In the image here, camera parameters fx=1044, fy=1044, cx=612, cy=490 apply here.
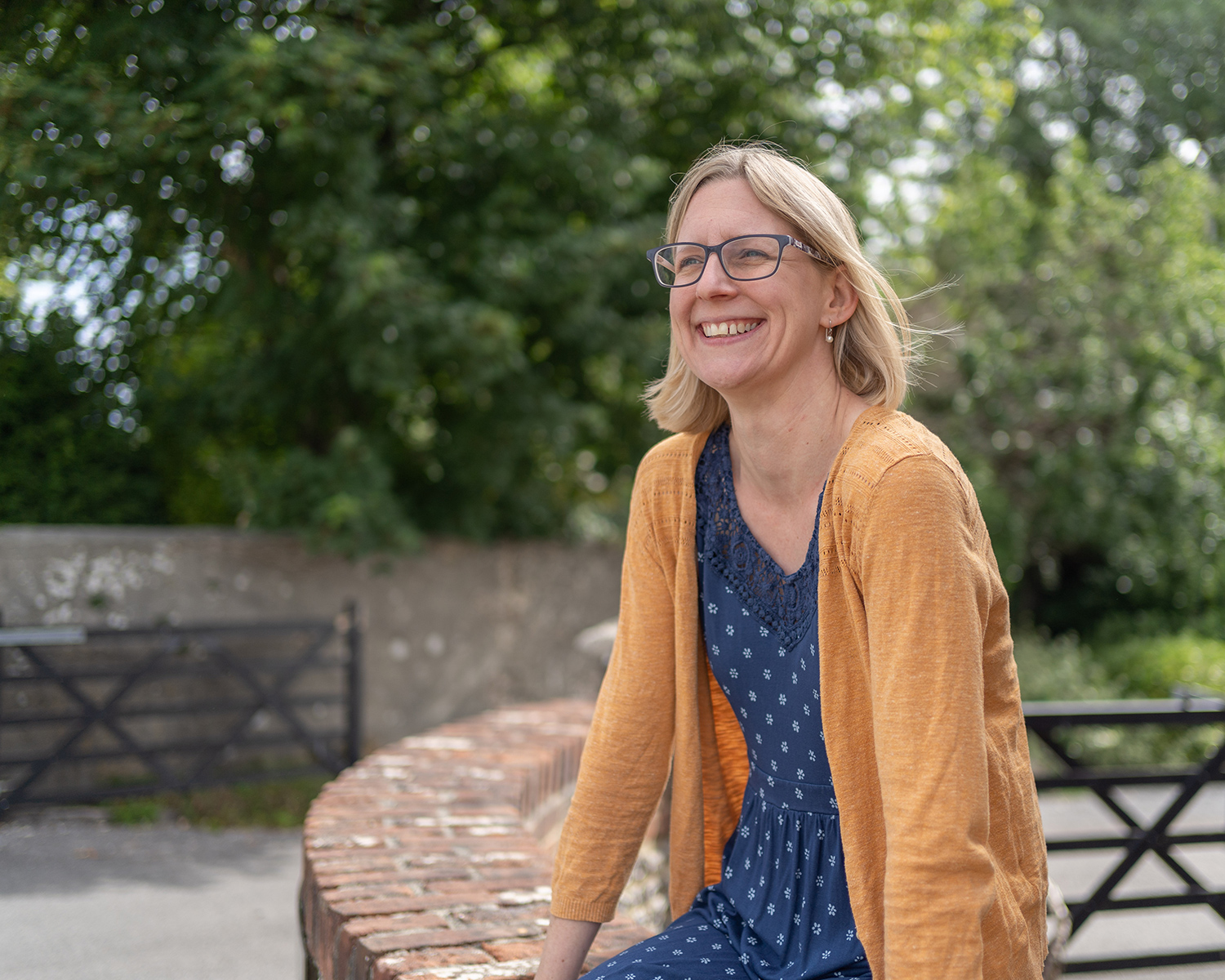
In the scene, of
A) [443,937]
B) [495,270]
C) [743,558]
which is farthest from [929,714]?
[495,270]

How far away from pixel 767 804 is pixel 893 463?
26.1 inches

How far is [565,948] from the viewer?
1793mm

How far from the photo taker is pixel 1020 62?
496 inches

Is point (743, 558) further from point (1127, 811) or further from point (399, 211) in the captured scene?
point (399, 211)

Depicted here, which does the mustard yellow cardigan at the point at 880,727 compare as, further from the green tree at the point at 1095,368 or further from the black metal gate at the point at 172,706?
the green tree at the point at 1095,368

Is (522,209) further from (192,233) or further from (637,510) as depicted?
(637,510)

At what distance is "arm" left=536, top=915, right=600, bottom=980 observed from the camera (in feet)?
5.85

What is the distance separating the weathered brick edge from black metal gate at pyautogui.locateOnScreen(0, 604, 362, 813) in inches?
118

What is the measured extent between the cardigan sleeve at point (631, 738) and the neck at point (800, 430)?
28 cm

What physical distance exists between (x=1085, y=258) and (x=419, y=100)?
22.4 ft

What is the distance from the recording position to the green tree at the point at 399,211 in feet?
19.7

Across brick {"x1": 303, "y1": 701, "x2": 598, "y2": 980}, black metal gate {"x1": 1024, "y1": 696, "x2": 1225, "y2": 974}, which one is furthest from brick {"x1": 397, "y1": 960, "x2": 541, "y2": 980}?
black metal gate {"x1": 1024, "y1": 696, "x2": 1225, "y2": 974}

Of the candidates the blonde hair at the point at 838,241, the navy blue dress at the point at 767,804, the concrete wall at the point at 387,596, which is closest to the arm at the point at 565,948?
the navy blue dress at the point at 767,804

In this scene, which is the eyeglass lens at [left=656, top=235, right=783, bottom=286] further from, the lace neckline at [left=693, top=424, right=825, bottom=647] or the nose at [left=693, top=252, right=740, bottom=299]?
the lace neckline at [left=693, top=424, right=825, bottom=647]
